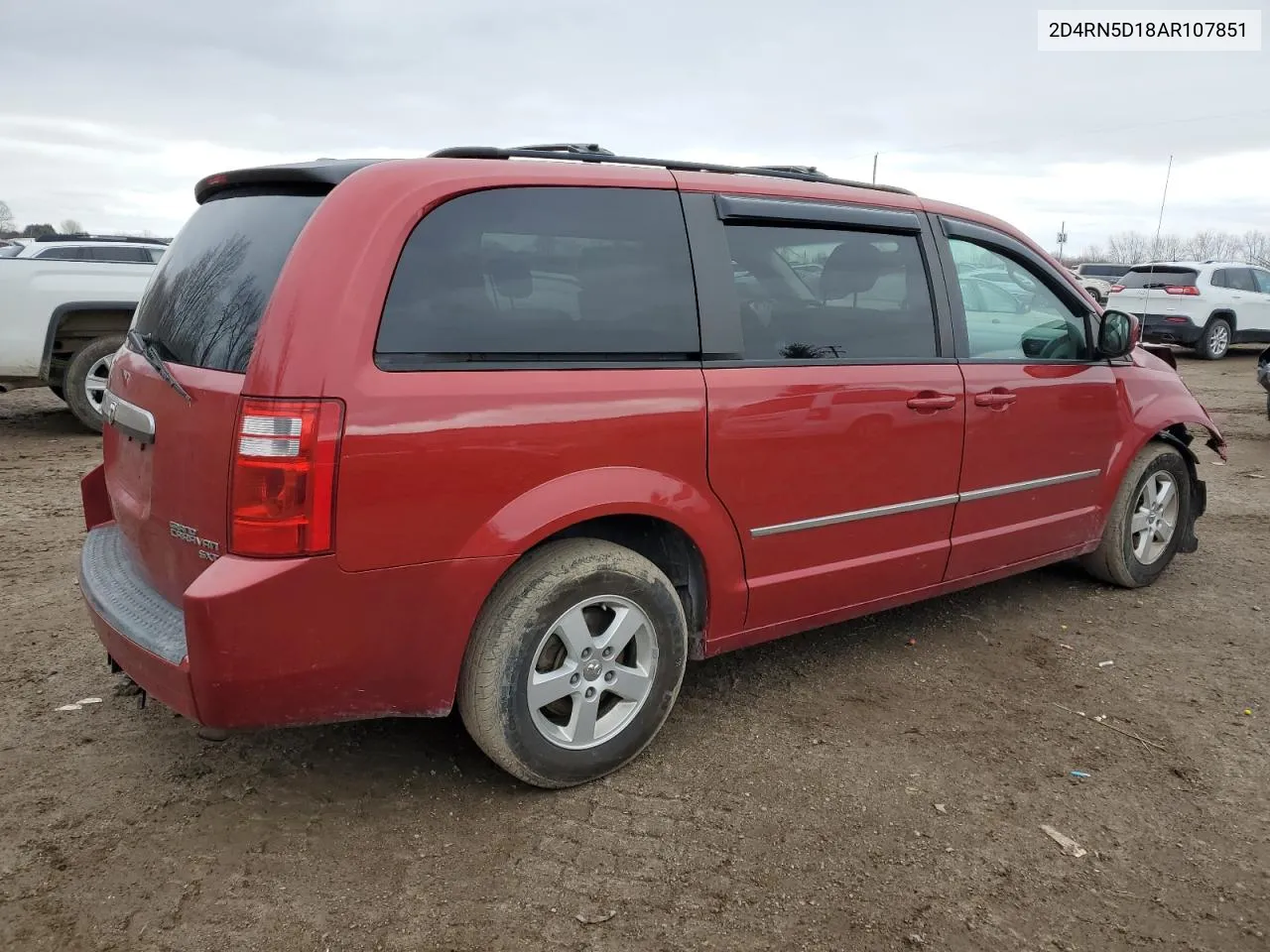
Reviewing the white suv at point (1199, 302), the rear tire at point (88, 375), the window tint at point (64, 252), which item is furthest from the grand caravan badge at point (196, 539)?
the white suv at point (1199, 302)

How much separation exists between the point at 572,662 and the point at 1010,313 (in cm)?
247

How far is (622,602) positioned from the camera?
2869 millimetres

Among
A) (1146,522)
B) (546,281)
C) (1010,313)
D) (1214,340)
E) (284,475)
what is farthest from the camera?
(1214,340)

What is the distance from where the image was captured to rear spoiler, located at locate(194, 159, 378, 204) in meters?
2.58

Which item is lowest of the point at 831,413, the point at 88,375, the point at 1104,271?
the point at 88,375

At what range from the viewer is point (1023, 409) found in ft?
12.8

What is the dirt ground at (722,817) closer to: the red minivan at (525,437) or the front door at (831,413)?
the red minivan at (525,437)

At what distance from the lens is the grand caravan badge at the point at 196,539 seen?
2404mm

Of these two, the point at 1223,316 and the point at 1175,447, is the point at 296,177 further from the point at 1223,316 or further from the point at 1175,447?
the point at 1223,316

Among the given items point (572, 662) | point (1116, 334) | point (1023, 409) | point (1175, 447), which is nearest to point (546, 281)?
point (572, 662)

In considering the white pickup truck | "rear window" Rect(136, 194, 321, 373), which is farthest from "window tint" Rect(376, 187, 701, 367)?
the white pickup truck

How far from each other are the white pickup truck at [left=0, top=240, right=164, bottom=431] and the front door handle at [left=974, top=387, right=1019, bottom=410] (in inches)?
274

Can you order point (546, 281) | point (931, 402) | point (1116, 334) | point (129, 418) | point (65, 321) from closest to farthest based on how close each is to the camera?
point (546, 281)
point (129, 418)
point (931, 402)
point (1116, 334)
point (65, 321)

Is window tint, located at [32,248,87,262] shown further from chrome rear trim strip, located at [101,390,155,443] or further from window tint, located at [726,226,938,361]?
window tint, located at [726,226,938,361]
